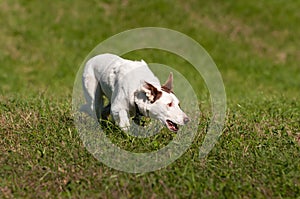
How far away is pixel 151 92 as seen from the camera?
7.02 metres

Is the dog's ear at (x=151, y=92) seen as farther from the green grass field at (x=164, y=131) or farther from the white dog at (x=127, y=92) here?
the green grass field at (x=164, y=131)

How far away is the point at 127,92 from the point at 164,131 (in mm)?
704

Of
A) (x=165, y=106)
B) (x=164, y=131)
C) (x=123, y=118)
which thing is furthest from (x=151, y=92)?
(x=164, y=131)

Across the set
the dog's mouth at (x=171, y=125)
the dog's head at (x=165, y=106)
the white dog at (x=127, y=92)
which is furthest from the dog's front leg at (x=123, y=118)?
the dog's mouth at (x=171, y=125)

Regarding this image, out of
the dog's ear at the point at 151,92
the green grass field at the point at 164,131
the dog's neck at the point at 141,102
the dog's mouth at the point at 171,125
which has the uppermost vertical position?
the dog's ear at the point at 151,92

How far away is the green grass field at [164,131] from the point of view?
6152 mm

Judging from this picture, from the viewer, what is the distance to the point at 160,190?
6.05m

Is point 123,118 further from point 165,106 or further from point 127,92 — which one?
Result: point 165,106

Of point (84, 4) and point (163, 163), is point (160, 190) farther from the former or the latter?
point (84, 4)

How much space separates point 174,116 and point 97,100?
5.78ft

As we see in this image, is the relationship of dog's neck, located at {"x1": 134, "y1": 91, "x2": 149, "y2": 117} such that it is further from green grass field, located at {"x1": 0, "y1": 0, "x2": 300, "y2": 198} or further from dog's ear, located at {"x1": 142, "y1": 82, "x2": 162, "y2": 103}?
green grass field, located at {"x1": 0, "y1": 0, "x2": 300, "y2": 198}

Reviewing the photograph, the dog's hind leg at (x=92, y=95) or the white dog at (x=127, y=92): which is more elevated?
the white dog at (x=127, y=92)

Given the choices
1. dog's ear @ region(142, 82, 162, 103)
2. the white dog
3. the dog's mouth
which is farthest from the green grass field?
dog's ear @ region(142, 82, 162, 103)

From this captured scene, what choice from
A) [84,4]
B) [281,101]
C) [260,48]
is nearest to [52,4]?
[84,4]
